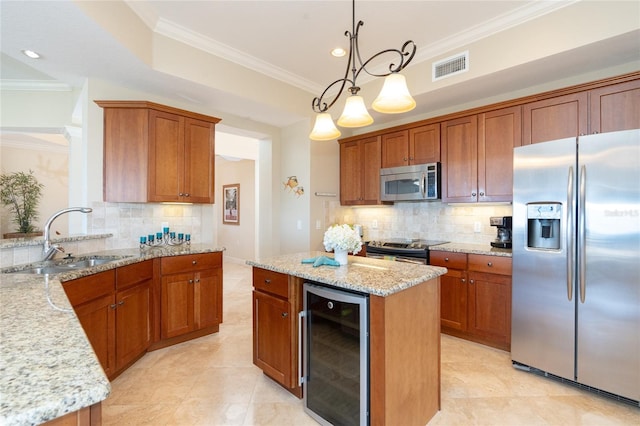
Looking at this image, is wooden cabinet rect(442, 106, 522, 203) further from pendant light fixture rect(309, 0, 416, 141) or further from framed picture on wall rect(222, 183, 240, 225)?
framed picture on wall rect(222, 183, 240, 225)

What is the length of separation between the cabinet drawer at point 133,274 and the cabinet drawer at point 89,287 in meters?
0.07

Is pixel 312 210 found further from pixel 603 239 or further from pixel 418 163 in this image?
pixel 603 239

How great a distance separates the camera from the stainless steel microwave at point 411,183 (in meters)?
Answer: 3.49

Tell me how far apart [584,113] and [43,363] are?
3679 mm

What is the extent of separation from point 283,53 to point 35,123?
332cm

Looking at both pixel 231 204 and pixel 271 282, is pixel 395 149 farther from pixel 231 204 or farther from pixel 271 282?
pixel 231 204

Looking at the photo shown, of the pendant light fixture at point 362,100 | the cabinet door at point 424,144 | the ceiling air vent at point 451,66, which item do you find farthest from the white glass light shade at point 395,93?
the cabinet door at point 424,144

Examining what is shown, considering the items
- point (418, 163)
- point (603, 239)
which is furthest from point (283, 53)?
point (603, 239)

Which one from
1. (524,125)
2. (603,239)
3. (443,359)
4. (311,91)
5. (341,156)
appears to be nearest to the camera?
(603,239)

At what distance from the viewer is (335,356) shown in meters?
1.80

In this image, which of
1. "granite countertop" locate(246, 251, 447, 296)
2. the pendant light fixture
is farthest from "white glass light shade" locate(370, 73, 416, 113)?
"granite countertop" locate(246, 251, 447, 296)

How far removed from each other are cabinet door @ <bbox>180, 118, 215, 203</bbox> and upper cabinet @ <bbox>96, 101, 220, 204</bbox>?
1.8 inches

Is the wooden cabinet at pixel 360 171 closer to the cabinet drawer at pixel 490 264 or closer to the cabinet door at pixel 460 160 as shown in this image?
the cabinet door at pixel 460 160

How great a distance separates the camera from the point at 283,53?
328cm
